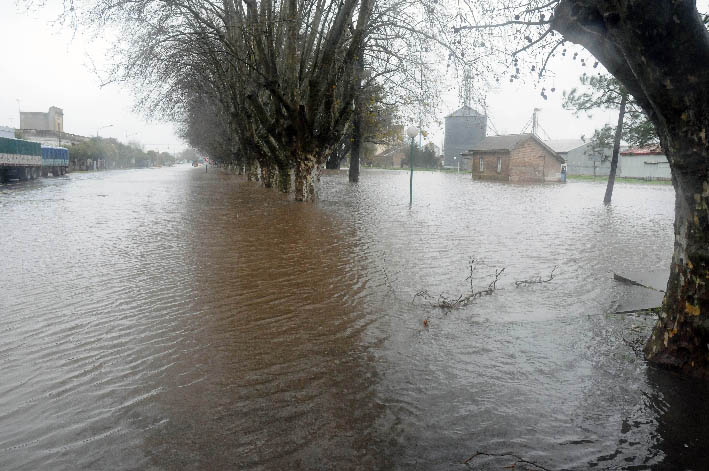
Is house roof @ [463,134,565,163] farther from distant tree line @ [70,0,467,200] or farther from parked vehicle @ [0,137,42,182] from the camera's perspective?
parked vehicle @ [0,137,42,182]

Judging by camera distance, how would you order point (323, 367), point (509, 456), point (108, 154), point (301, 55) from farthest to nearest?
point (108, 154), point (301, 55), point (323, 367), point (509, 456)

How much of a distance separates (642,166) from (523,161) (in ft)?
47.5

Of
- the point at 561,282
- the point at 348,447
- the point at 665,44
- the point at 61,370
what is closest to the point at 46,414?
the point at 61,370

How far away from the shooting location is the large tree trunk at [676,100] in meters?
3.53

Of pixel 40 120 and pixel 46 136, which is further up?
pixel 40 120

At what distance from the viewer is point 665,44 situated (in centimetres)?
355

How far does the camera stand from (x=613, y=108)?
2248 cm

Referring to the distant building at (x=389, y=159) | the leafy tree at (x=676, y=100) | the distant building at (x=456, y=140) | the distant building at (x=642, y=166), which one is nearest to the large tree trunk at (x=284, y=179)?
the leafy tree at (x=676, y=100)

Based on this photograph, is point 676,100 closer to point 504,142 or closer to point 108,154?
point 504,142

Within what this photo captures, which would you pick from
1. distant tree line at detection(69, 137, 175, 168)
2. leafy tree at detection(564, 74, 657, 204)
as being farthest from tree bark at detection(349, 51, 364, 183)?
distant tree line at detection(69, 137, 175, 168)

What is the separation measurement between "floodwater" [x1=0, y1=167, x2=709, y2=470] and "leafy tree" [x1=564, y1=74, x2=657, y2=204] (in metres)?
14.1

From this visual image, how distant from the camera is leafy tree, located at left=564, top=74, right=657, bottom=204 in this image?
2102cm

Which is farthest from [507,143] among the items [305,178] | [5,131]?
[5,131]

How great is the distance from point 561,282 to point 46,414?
21.5ft
